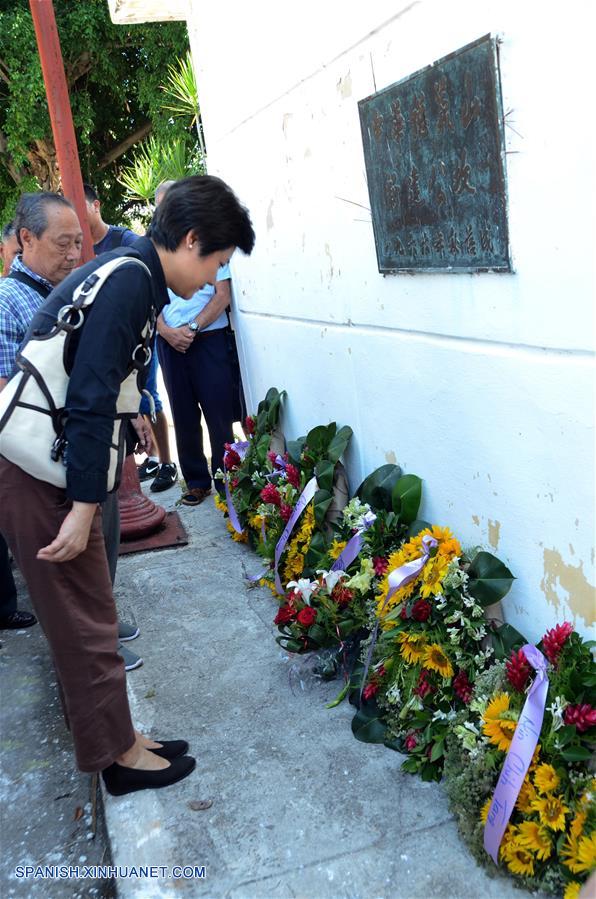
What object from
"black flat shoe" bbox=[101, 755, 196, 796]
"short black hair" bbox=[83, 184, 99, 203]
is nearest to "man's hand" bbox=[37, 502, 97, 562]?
"black flat shoe" bbox=[101, 755, 196, 796]

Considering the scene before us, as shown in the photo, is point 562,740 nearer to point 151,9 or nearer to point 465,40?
point 465,40

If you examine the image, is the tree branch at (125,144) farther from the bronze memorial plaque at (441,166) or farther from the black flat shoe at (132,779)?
the black flat shoe at (132,779)

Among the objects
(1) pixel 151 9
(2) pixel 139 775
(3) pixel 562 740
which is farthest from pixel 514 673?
(1) pixel 151 9

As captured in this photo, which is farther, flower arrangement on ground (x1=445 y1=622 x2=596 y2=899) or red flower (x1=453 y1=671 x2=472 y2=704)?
red flower (x1=453 y1=671 x2=472 y2=704)

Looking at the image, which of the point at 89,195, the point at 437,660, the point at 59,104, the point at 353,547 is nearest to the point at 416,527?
the point at 353,547

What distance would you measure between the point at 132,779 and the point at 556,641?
4.07ft

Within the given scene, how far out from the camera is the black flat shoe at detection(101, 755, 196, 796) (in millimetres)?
2244

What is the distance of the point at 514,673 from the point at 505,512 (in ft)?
1.62

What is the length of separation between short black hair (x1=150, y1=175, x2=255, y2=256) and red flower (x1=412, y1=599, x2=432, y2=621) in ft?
3.70

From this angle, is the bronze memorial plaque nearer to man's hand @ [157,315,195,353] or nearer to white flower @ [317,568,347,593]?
white flower @ [317,568,347,593]

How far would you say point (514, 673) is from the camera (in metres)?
1.90

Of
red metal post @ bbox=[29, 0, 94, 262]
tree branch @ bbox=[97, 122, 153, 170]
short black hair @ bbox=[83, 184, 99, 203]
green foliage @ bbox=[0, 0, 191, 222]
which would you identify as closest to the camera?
red metal post @ bbox=[29, 0, 94, 262]

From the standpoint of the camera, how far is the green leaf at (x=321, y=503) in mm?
3172

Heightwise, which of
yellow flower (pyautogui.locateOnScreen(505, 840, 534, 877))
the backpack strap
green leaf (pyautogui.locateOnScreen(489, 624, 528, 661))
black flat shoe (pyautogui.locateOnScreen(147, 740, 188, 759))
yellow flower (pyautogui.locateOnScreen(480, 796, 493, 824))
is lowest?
black flat shoe (pyautogui.locateOnScreen(147, 740, 188, 759))
